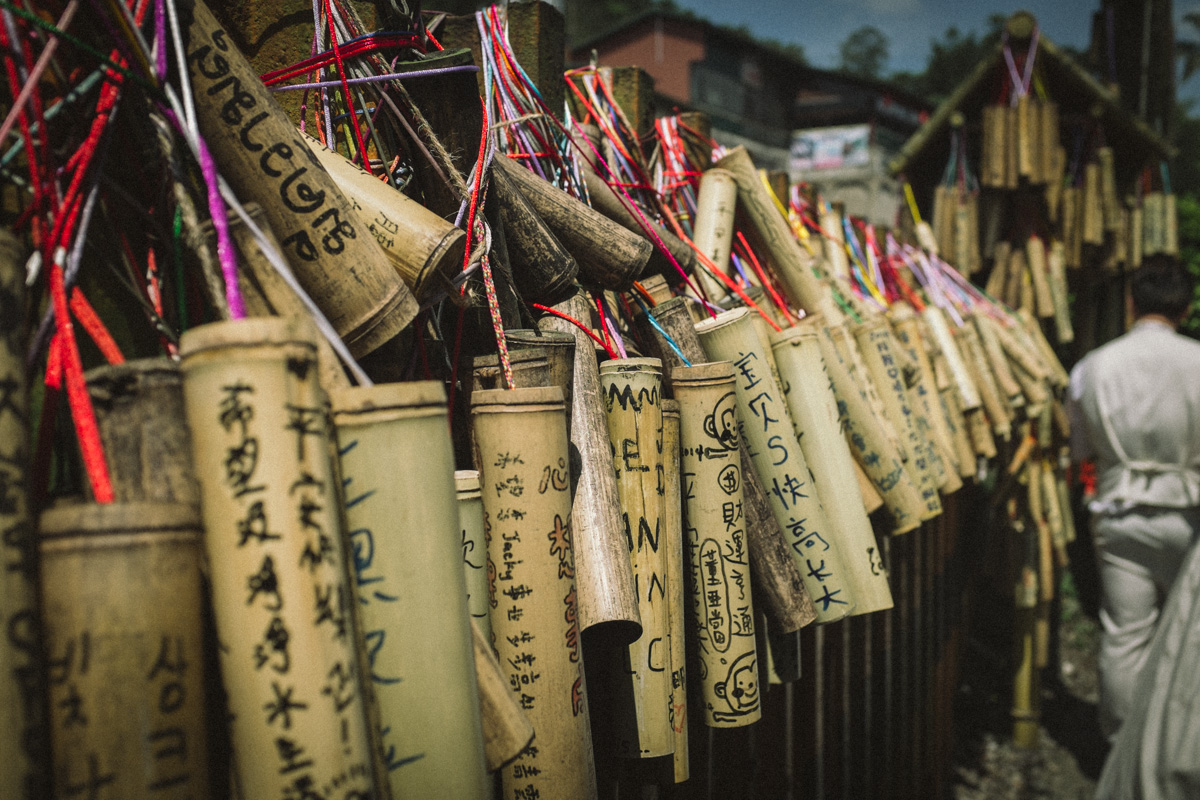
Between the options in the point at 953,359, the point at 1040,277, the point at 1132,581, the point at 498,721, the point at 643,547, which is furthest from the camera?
the point at 1040,277

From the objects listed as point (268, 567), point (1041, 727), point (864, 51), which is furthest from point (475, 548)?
point (864, 51)

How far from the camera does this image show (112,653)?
58 cm

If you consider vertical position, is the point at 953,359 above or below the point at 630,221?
below

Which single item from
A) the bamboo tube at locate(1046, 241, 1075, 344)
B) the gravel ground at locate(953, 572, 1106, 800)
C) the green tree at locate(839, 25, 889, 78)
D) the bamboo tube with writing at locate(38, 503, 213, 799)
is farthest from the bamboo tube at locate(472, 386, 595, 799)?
the green tree at locate(839, 25, 889, 78)

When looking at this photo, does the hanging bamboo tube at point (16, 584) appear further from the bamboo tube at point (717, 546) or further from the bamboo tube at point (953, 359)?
the bamboo tube at point (953, 359)

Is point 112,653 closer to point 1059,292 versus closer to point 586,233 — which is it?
point 586,233

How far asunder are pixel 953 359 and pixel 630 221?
1590 mm

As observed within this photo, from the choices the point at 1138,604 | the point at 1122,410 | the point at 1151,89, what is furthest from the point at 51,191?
the point at 1151,89

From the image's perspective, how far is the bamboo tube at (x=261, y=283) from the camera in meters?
0.79

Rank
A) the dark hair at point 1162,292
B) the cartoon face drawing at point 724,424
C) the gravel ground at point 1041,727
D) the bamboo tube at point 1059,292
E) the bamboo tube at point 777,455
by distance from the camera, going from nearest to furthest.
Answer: the cartoon face drawing at point 724,424, the bamboo tube at point 777,455, the dark hair at point 1162,292, the gravel ground at point 1041,727, the bamboo tube at point 1059,292

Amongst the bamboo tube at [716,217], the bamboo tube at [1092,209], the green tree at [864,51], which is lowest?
the bamboo tube at [716,217]

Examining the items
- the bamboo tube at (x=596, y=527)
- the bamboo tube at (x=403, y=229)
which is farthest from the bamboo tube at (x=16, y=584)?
the bamboo tube at (x=596, y=527)

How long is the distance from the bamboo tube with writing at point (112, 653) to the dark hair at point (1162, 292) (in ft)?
15.4

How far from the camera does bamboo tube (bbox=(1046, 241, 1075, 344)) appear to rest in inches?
174
